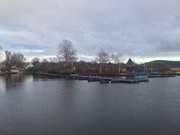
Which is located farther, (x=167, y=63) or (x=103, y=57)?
(x=167, y=63)

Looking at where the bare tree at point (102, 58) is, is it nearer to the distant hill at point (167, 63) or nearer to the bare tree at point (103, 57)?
the bare tree at point (103, 57)

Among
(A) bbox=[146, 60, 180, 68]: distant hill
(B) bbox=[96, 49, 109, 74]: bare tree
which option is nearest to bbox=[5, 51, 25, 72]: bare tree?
(B) bbox=[96, 49, 109, 74]: bare tree

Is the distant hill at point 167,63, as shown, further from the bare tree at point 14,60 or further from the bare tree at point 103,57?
the bare tree at point 14,60

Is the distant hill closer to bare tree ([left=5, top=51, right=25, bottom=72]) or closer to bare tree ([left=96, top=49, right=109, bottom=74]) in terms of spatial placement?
Answer: bare tree ([left=96, top=49, right=109, bottom=74])

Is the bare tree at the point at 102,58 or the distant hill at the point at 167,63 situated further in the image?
the distant hill at the point at 167,63

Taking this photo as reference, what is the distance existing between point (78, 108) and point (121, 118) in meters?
3.66

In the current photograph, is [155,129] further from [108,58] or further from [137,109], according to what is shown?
[108,58]

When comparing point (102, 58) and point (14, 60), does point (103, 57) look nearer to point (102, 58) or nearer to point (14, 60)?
point (102, 58)

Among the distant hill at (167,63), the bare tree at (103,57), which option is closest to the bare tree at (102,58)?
the bare tree at (103,57)

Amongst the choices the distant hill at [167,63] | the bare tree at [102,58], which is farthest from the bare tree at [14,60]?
the distant hill at [167,63]

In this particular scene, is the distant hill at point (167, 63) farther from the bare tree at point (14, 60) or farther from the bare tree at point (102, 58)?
the bare tree at point (14, 60)

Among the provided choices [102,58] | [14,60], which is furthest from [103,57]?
[14,60]

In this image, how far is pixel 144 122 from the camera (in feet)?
35.7

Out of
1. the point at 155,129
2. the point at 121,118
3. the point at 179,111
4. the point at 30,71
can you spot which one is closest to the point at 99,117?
the point at 121,118
